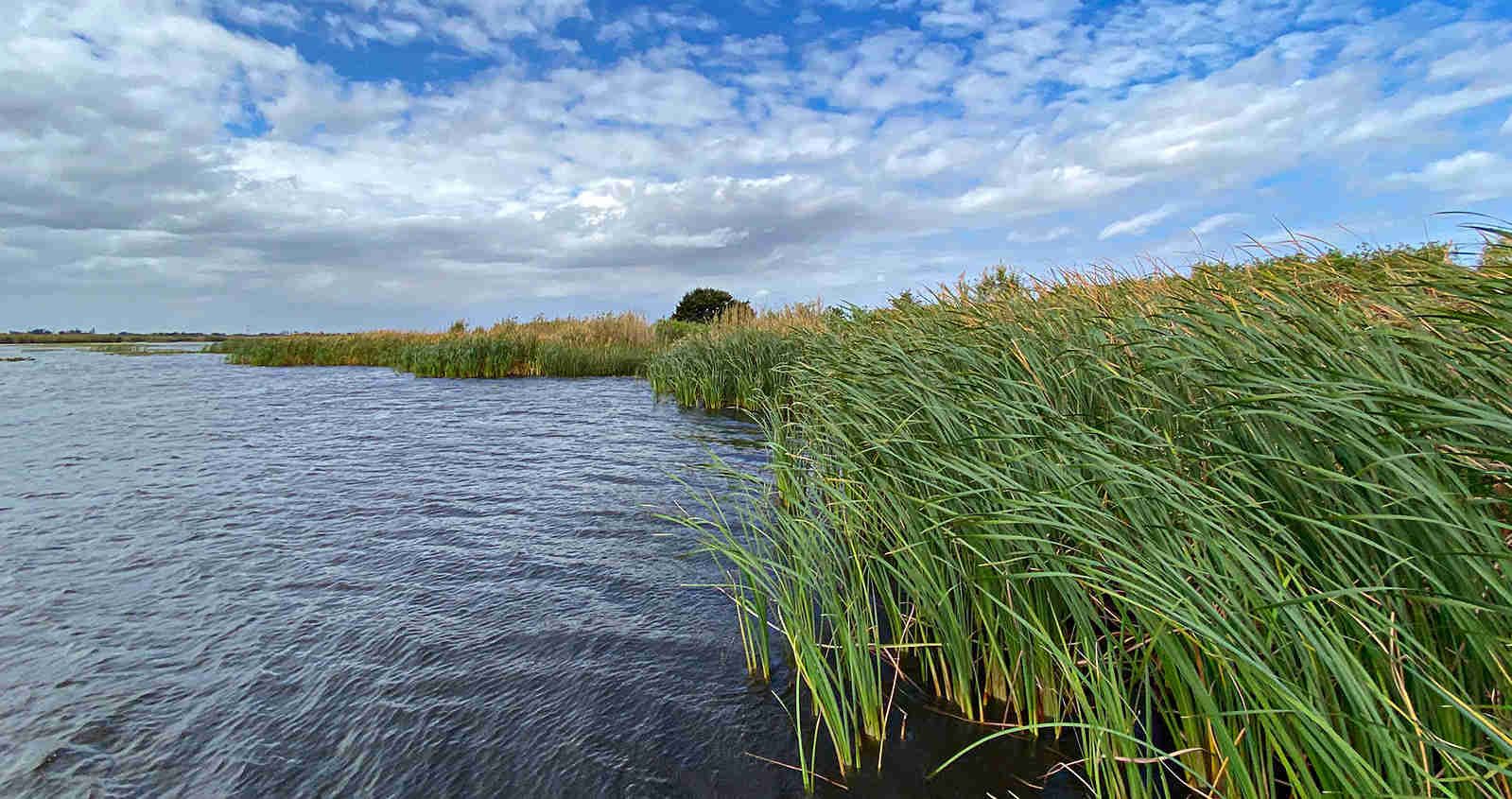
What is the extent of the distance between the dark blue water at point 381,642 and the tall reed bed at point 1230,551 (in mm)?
528

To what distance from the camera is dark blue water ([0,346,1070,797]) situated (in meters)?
2.99

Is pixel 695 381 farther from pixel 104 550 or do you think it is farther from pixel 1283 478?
pixel 1283 478

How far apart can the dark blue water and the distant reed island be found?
1.63 ft

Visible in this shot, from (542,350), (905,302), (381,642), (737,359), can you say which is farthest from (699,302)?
(381,642)

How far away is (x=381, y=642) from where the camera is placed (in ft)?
13.9

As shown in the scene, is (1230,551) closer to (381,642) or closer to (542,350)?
(381,642)

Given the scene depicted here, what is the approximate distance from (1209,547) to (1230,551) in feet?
0.34

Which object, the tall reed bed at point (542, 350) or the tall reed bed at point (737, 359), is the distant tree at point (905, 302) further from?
the tall reed bed at point (542, 350)

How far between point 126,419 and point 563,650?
51.4 ft

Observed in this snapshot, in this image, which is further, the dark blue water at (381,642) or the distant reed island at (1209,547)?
the dark blue water at (381,642)

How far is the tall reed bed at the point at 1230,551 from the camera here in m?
1.74

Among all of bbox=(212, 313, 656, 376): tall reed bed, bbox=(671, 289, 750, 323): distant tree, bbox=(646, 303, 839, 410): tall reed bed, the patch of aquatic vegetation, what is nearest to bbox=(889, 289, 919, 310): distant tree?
bbox=(646, 303, 839, 410): tall reed bed

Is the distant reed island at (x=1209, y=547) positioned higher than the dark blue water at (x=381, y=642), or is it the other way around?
the distant reed island at (x=1209, y=547)

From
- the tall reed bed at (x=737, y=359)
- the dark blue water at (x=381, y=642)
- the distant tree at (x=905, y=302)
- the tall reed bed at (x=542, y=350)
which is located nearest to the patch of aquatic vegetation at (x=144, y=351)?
the tall reed bed at (x=542, y=350)
